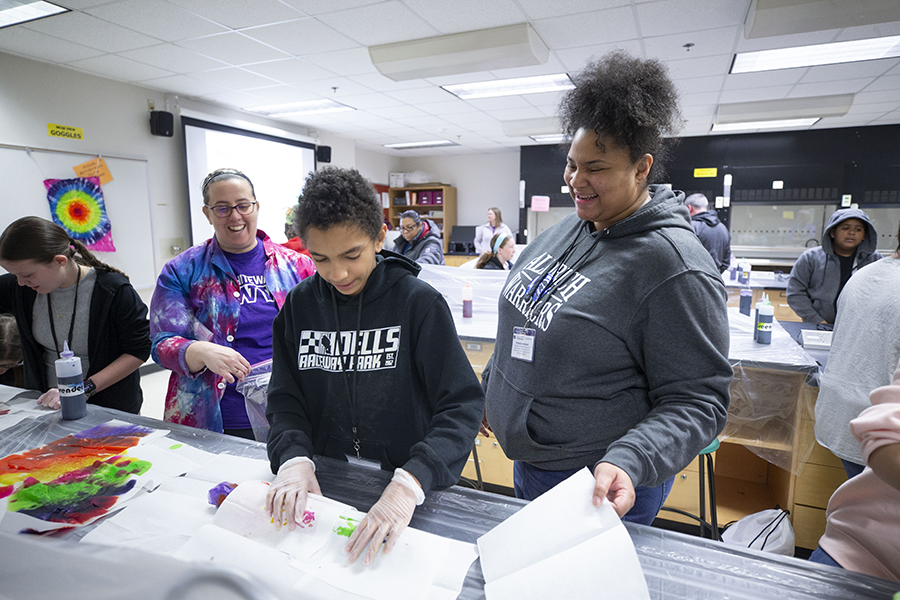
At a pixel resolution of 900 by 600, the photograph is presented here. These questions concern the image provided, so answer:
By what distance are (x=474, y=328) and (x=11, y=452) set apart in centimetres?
198

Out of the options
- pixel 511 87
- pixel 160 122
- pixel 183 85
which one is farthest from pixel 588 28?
pixel 160 122

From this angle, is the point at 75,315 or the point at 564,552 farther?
the point at 75,315

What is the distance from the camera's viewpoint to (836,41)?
339 centimetres

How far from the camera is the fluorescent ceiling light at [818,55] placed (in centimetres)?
351

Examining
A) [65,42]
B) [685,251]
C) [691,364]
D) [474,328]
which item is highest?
[65,42]

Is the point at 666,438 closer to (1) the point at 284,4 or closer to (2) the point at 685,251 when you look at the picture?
(2) the point at 685,251

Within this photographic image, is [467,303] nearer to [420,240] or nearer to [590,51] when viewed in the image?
[420,240]

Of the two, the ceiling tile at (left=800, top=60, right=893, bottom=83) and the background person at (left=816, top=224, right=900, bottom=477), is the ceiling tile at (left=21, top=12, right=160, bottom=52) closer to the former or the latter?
the background person at (left=816, top=224, right=900, bottom=477)

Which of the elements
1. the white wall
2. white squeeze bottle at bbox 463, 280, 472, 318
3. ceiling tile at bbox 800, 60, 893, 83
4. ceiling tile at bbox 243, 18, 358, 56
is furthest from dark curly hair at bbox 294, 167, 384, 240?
the white wall

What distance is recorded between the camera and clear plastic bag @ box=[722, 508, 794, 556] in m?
1.77

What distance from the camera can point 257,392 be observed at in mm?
1442

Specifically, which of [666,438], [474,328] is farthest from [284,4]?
[666,438]

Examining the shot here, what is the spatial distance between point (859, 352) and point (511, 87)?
12.8ft

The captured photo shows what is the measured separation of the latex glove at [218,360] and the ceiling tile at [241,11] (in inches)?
92.0
